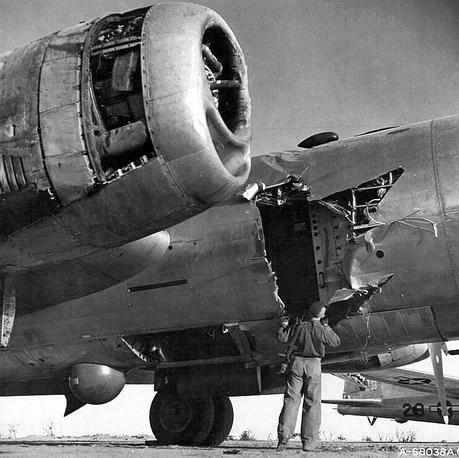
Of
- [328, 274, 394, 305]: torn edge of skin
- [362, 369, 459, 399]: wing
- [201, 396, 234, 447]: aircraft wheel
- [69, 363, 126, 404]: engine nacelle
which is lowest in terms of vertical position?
[201, 396, 234, 447]: aircraft wheel

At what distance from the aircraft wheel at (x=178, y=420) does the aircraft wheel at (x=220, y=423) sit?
19 centimetres

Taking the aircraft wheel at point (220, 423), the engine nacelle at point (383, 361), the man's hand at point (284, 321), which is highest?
the man's hand at point (284, 321)

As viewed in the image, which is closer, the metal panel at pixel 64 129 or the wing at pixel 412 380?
the metal panel at pixel 64 129

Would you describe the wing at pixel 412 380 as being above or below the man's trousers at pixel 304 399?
above

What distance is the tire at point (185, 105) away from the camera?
5938mm

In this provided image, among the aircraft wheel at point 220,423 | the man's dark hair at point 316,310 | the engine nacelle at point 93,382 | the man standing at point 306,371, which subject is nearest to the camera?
the man standing at point 306,371

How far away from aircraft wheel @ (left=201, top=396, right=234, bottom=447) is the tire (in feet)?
19.3

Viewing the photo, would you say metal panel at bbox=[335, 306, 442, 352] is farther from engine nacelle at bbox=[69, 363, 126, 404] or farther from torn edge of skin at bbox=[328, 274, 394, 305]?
engine nacelle at bbox=[69, 363, 126, 404]

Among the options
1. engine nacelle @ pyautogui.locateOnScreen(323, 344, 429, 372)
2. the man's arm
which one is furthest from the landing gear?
the man's arm

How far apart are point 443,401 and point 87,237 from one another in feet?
17.4

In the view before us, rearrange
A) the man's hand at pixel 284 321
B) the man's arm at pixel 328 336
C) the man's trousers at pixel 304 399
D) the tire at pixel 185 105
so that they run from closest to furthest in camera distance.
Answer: the tire at pixel 185 105 < the man's trousers at pixel 304 399 < the man's arm at pixel 328 336 < the man's hand at pixel 284 321

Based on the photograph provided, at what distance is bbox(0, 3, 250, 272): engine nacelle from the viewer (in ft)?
19.6

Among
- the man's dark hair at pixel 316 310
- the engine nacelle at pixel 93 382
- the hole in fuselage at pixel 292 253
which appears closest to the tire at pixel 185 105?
the man's dark hair at pixel 316 310

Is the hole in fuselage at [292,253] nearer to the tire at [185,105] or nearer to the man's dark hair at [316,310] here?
the man's dark hair at [316,310]
